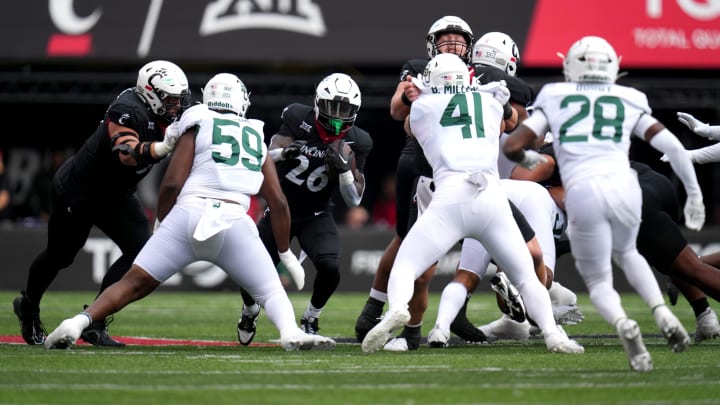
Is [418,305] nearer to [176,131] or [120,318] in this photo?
[176,131]

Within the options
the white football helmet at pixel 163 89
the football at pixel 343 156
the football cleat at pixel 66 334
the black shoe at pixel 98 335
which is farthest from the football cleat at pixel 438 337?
the white football helmet at pixel 163 89

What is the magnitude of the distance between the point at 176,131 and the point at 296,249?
8195 mm

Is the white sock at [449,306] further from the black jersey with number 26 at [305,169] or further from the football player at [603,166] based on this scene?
the black jersey with number 26 at [305,169]

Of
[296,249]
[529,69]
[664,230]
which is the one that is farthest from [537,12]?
[664,230]

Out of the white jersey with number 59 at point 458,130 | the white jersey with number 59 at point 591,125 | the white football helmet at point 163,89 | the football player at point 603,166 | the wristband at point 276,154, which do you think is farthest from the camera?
the wristband at point 276,154

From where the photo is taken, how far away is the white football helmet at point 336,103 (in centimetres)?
870

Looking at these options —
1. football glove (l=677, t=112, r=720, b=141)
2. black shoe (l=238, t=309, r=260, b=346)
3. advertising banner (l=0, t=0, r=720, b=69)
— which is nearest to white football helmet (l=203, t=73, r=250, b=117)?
black shoe (l=238, t=309, r=260, b=346)

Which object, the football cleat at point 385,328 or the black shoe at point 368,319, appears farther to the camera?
the black shoe at point 368,319

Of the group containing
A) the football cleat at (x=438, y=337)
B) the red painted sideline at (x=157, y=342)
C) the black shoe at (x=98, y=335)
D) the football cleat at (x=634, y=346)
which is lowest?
the red painted sideline at (x=157, y=342)

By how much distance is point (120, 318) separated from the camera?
38.8ft

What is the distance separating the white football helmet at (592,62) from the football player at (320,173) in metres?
2.23

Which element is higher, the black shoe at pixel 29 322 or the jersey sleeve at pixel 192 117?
the jersey sleeve at pixel 192 117

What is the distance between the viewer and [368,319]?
340 inches

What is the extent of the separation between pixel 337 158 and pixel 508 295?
1.46 m
